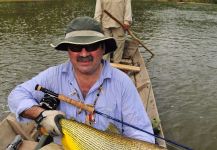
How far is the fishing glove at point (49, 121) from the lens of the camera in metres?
4.13

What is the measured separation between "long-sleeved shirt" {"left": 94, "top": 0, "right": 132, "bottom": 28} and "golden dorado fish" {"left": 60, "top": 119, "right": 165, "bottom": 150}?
8624 millimetres

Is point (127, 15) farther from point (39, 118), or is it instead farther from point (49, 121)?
point (49, 121)

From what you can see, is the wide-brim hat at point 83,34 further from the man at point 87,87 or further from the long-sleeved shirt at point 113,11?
the long-sleeved shirt at point 113,11

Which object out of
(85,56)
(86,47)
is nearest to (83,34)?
(86,47)

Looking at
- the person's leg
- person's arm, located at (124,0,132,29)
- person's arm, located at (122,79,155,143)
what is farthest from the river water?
person's arm, located at (122,79,155,143)

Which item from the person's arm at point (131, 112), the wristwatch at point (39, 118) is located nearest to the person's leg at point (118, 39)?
the person's arm at point (131, 112)

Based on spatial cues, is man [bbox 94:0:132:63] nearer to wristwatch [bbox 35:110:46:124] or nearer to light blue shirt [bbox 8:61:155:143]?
light blue shirt [bbox 8:61:155:143]

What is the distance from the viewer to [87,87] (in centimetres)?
477

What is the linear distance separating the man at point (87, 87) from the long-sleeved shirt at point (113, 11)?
25.4ft

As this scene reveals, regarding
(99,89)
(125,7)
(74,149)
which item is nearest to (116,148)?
(74,149)

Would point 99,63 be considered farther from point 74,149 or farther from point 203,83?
point 203,83

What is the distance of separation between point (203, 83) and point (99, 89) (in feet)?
36.1

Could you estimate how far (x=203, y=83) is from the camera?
14.8 m

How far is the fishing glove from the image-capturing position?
13.5 feet
